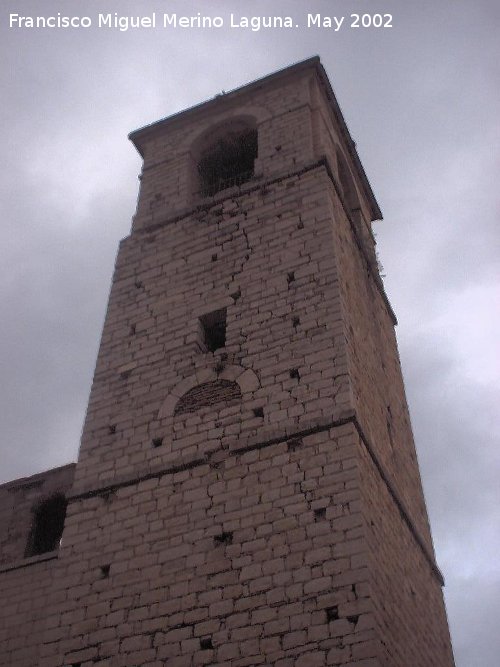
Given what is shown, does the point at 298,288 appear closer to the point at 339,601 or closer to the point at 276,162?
the point at 276,162

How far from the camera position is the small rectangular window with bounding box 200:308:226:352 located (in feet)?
35.9

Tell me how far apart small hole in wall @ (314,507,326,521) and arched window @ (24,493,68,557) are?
15.6 ft

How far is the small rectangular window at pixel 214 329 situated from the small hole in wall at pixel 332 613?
4.53 metres

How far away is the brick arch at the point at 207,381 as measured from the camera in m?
9.60

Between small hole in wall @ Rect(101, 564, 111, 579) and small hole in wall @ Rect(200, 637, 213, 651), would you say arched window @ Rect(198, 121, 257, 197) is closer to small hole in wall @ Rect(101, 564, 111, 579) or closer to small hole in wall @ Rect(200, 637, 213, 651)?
small hole in wall @ Rect(101, 564, 111, 579)

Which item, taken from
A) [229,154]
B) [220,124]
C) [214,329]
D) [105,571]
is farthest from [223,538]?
[220,124]

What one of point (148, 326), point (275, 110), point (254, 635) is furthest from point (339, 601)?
point (275, 110)

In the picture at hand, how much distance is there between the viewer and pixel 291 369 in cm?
946

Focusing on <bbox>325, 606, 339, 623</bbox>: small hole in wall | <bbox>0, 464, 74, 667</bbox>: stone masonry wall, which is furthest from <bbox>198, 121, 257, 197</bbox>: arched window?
<bbox>325, 606, 339, 623</bbox>: small hole in wall

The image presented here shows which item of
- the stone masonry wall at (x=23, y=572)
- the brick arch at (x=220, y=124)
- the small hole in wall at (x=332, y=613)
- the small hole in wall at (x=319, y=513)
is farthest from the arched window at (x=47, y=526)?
the brick arch at (x=220, y=124)

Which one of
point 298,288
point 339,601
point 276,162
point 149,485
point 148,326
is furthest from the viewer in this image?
point 276,162

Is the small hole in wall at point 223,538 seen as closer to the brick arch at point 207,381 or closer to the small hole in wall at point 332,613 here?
the small hole in wall at point 332,613

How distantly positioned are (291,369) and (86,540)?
3063 millimetres

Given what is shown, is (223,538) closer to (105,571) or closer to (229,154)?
(105,571)
